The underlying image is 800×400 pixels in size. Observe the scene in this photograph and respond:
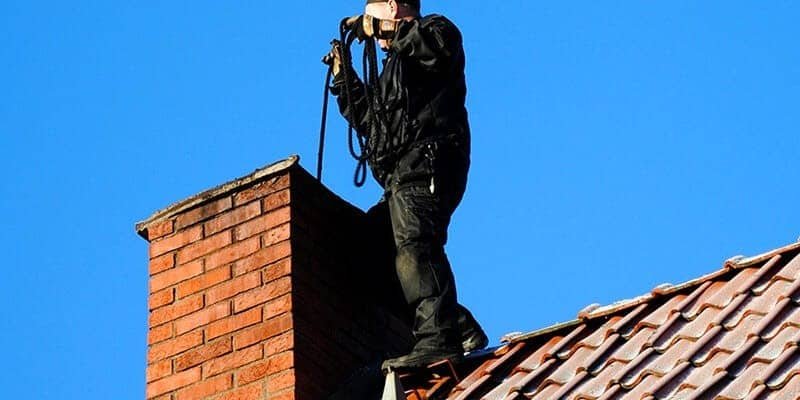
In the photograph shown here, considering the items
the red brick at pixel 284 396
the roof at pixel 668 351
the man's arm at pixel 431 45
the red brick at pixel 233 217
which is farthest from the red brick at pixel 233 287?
the man's arm at pixel 431 45

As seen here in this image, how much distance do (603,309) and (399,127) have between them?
151 centimetres

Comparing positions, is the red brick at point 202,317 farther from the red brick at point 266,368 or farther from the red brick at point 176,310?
the red brick at point 266,368

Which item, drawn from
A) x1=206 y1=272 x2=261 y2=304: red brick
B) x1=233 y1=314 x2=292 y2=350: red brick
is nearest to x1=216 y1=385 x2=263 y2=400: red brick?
x1=233 y1=314 x2=292 y2=350: red brick

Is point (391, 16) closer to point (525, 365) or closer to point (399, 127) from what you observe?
point (399, 127)

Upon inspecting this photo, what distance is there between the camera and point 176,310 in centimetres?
1016

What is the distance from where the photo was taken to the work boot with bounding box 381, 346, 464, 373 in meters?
9.72

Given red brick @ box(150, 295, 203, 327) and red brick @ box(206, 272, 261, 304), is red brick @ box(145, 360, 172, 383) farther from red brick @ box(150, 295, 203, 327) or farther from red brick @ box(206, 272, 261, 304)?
red brick @ box(206, 272, 261, 304)

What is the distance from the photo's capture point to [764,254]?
30.6 ft

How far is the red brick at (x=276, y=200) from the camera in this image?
10141 mm

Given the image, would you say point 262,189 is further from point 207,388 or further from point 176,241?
point 207,388

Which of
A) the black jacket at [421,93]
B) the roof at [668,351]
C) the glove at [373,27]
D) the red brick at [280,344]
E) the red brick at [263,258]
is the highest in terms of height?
the glove at [373,27]

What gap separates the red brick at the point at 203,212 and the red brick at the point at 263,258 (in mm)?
Result: 401

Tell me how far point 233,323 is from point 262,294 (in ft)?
0.68

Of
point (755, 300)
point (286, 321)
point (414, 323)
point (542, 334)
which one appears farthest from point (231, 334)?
point (755, 300)
